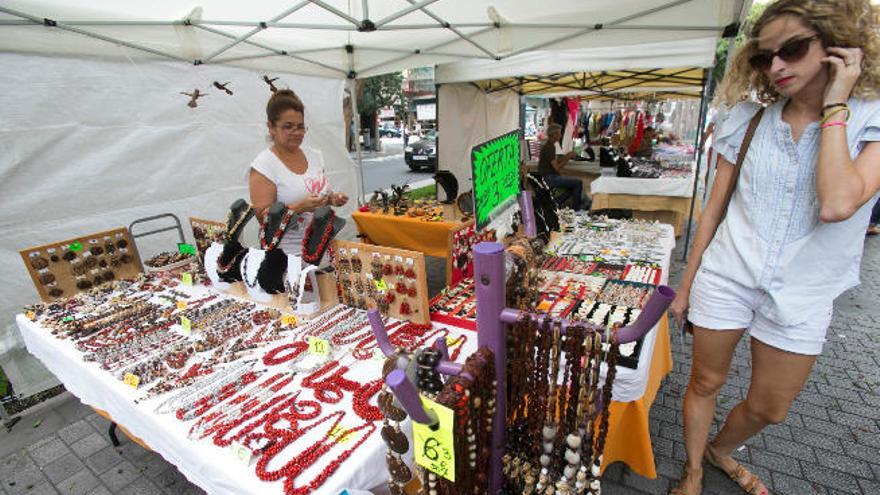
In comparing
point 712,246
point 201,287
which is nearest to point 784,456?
point 712,246

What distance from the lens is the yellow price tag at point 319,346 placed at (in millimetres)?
1745

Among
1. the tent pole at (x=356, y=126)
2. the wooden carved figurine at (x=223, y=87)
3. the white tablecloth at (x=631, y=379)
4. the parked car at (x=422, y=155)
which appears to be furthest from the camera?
the parked car at (x=422, y=155)

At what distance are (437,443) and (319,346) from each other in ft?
3.46

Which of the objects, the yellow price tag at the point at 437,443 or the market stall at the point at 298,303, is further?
the market stall at the point at 298,303

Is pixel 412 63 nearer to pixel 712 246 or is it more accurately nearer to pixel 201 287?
pixel 201 287

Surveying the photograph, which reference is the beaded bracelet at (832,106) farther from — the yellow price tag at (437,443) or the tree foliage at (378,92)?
the tree foliage at (378,92)

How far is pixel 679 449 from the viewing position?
2432mm

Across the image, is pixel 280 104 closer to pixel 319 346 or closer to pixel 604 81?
pixel 319 346

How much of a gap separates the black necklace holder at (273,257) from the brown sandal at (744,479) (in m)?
2.40

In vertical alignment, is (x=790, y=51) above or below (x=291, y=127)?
above

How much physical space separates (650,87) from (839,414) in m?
7.53

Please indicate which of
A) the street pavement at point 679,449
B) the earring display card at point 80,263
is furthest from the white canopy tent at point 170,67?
the earring display card at point 80,263

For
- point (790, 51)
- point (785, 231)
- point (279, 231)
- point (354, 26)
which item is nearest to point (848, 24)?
point (790, 51)

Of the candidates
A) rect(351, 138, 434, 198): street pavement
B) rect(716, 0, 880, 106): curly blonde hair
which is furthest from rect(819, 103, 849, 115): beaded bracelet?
rect(351, 138, 434, 198): street pavement
